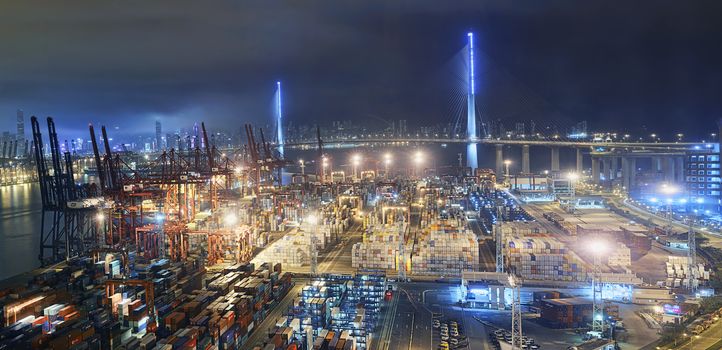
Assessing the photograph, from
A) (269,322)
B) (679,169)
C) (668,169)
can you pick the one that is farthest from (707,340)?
(668,169)

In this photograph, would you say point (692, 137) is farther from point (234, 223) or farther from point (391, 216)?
point (234, 223)

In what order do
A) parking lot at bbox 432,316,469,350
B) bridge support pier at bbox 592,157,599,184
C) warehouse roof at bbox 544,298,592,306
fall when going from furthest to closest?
bridge support pier at bbox 592,157,599,184 < warehouse roof at bbox 544,298,592,306 < parking lot at bbox 432,316,469,350

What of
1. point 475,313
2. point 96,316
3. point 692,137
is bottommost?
point 475,313

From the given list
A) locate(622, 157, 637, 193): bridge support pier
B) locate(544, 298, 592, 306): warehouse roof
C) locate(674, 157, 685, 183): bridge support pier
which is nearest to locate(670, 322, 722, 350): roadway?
locate(544, 298, 592, 306): warehouse roof

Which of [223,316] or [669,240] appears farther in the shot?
[669,240]

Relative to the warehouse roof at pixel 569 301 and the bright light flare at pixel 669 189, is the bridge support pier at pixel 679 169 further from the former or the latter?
the warehouse roof at pixel 569 301

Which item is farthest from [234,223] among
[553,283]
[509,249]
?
[553,283]

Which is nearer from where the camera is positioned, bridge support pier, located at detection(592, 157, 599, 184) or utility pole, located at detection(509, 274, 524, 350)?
utility pole, located at detection(509, 274, 524, 350)

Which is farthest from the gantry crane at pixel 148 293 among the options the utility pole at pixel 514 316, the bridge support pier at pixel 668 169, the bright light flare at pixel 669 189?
the bridge support pier at pixel 668 169

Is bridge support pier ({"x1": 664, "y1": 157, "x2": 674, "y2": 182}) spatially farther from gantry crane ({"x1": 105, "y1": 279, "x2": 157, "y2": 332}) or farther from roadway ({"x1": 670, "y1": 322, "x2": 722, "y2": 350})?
gantry crane ({"x1": 105, "y1": 279, "x2": 157, "y2": 332})

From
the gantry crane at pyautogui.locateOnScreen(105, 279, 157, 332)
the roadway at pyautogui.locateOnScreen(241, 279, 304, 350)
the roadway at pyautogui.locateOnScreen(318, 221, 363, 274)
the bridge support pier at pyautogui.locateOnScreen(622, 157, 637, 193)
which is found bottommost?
the roadway at pyautogui.locateOnScreen(241, 279, 304, 350)

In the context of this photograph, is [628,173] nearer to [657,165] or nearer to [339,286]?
[657,165]
